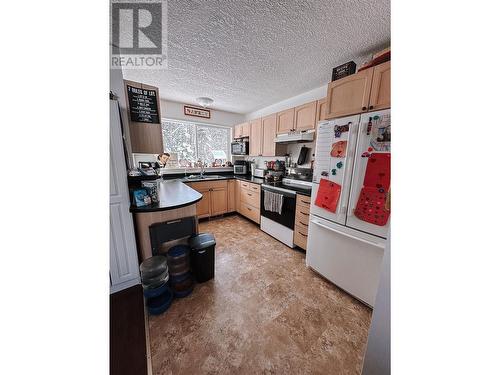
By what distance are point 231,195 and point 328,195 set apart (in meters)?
2.25

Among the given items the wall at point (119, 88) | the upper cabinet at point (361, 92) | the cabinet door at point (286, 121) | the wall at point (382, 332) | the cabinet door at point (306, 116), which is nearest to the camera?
the wall at point (382, 332)

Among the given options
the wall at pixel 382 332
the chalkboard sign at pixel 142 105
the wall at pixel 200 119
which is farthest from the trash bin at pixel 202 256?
the wall at pixel 200 119

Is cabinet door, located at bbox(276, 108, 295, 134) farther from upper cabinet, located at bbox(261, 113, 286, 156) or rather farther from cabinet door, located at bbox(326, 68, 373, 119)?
cabinet door, located at bbox(326, 68, 373, 119)

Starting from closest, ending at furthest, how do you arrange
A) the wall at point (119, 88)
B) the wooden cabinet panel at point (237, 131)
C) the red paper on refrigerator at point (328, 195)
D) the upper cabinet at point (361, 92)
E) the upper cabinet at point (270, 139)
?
the upper cabinet at point (361, 92)
the wall at point (119, 88)
the red paper on refrigerator at point (328, 195)
the upper cabinet at point (270, 139)
the wooden cabinet panel at point (237, 131)

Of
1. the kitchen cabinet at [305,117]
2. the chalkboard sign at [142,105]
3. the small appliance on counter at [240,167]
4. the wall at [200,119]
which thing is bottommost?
the small appliance on counter at [240,167]

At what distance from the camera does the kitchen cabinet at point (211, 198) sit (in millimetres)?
3197

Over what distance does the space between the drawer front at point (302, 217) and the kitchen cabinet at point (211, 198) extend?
5.57 feet

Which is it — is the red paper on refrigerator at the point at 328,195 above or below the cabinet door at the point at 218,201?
above

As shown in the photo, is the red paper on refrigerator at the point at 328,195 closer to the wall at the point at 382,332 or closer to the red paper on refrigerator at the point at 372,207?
the red paper on refrigerator at the point at 372,207

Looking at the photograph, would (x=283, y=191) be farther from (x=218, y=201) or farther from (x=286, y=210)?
(x=218, y=201)

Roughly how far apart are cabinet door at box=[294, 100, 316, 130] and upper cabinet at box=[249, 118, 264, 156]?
2.87ft

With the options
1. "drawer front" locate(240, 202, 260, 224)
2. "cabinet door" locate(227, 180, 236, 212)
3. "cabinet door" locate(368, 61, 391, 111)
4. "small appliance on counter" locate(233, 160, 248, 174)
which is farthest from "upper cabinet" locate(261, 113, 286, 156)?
"cabinet door" locate(368, 61, 391, 111)
